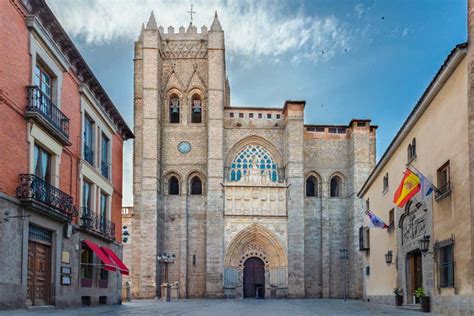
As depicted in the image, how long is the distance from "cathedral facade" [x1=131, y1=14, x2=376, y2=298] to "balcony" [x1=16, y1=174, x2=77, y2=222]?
76.4ft

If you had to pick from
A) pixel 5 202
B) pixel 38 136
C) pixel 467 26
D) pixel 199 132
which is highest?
pixel 199 132

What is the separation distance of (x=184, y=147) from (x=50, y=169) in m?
26.6

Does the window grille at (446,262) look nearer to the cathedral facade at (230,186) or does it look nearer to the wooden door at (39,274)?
the wooden door at (39,274)

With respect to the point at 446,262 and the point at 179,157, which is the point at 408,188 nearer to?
the point at 446,262

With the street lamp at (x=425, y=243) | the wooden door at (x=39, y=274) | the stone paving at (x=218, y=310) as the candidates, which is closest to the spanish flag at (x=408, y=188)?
the street lamp at (x=425, y=243)

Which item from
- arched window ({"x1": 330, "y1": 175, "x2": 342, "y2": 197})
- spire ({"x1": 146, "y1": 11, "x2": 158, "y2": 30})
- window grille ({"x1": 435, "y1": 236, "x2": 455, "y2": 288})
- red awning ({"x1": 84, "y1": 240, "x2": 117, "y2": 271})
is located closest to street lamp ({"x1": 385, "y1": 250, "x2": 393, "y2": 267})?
window grille ({"x1": 435, "y1": 236, "x2": 455, "y2": 288})

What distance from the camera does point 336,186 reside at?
47719 millimetres

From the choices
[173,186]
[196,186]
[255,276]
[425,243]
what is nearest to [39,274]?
[425,243]

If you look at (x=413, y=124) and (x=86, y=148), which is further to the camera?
(x=86, y=148)

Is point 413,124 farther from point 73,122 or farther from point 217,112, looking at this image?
point 217,112

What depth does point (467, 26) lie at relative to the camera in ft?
47.9

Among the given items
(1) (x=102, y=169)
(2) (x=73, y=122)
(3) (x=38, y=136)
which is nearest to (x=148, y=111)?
(1) (x=102, y=169)

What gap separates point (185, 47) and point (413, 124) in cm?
2967

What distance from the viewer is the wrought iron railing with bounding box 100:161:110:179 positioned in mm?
27000
